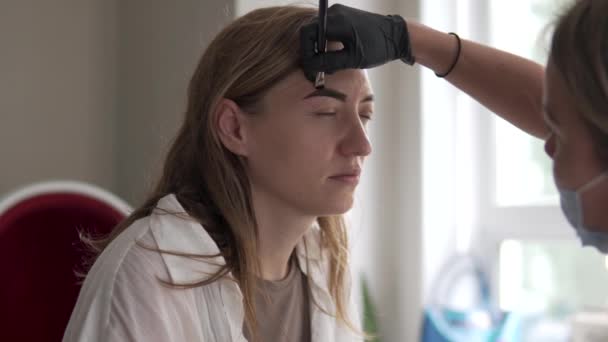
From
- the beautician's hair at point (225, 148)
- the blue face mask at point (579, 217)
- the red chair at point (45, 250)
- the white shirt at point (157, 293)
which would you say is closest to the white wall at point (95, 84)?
the red chair at point (45, 250)

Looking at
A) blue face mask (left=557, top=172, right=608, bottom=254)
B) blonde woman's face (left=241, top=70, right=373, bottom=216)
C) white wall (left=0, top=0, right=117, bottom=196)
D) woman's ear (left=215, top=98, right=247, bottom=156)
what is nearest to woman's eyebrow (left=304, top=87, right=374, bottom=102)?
blonde woman's face (left=241, top=70, right=373, bottom=216)

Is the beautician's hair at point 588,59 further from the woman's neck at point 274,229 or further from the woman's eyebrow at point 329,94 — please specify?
the woman's neck at point 274,229

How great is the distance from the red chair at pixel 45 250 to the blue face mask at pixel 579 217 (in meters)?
1.26

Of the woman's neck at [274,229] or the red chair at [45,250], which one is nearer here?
the woman's neck at [274,229]

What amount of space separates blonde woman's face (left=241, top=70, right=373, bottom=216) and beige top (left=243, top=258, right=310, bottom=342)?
0.61 feet

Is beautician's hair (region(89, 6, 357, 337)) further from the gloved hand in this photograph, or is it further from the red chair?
the red chair

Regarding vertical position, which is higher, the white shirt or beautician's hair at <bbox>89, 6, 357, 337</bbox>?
beautician's hair at <bbox>89, 6, 357, 337</bbox>

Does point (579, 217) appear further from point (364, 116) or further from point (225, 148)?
point (225, 148)

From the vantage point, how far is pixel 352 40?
1188mm

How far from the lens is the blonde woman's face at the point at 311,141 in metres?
1.31

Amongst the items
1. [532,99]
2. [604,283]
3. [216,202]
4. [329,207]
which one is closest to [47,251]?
[216,202]

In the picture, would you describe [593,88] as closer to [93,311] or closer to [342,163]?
[342,163]

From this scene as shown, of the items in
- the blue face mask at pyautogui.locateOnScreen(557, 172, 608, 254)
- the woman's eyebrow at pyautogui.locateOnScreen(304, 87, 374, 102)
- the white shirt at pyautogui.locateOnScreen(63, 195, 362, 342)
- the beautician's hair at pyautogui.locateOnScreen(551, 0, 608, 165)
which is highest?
the beautician's hair at pyautogui.locateOnScreen(551, 0, 608, 165)

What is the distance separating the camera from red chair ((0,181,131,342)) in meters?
1.75
